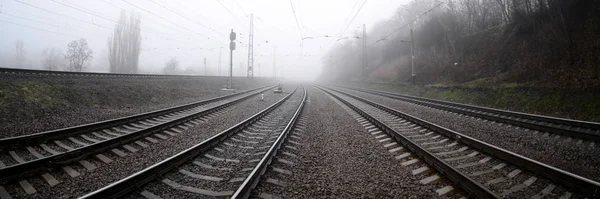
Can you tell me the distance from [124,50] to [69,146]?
182 feet

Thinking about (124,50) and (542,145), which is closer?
(542,145)

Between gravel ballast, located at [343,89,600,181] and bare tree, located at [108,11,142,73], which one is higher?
bare tree, located at [108,11,142,73]

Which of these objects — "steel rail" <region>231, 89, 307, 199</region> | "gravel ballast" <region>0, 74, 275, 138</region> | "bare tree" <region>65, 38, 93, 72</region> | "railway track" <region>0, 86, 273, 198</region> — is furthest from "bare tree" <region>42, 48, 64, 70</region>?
"steel rail" <region>231, 89, 307, 199</region>

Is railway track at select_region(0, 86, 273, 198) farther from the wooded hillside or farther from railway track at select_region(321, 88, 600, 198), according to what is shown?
the wooded hillside

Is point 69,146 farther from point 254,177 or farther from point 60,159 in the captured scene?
point 254,177

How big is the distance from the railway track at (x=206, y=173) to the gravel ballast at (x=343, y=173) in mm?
358

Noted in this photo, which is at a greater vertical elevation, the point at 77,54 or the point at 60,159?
the point at 77,54

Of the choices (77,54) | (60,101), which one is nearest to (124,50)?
(77,54)

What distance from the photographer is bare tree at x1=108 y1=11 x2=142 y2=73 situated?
50.6 metres

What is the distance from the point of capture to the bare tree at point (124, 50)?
1991 inches

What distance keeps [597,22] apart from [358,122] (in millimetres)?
14040

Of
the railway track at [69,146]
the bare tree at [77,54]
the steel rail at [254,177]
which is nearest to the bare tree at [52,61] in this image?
the bare tree at [77,54]

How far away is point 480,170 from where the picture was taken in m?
5.17

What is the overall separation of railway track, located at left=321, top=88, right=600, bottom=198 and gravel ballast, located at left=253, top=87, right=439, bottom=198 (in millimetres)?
305
